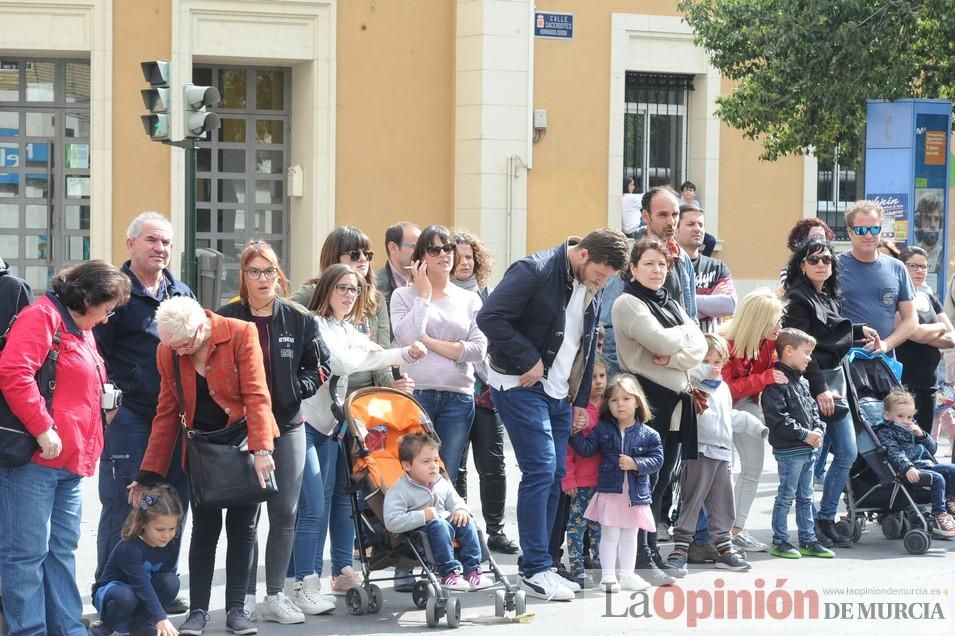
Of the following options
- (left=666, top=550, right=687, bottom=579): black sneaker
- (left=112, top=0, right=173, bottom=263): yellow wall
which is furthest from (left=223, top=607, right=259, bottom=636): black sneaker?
(left=112, top=0, right=173, bottom=263): yellow wall

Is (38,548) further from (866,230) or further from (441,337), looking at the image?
(866,230)

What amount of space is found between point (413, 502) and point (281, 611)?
853 millimetres

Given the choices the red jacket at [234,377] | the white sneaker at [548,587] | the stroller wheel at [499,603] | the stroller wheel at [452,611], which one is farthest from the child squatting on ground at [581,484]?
the red jacket at [234,377]

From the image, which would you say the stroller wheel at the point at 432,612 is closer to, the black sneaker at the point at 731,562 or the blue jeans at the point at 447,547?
the blue jeans at the point at 447,547

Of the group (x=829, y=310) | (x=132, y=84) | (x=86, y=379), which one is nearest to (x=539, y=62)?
(x=132, y=84)

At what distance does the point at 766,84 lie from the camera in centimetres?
1788

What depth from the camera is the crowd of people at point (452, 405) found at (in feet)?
22.1

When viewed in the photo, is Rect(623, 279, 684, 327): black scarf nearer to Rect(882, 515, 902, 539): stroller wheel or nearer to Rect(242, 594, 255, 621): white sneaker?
Rect(882, 515, 902, 539): stroller wheel

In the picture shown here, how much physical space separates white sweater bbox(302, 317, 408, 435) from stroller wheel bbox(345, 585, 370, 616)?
87cm

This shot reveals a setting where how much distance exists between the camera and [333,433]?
26.6ft

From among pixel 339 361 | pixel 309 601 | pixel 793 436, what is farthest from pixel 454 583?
pixel 793 436

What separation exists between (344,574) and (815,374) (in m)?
3.32

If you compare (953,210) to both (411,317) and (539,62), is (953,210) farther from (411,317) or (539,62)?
(411,317)

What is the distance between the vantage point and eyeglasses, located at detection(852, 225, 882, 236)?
1027 cm
